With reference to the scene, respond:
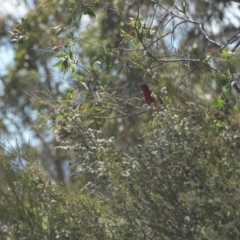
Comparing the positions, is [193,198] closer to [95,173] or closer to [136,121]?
[95,173]

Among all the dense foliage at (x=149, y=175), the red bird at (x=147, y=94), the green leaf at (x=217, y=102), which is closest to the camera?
the dense foliage at (x=149, y=175)

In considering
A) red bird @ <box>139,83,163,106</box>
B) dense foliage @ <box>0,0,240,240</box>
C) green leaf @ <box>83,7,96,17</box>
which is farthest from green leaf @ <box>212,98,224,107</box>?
green leaf @ <box>83,7,96,17</box>

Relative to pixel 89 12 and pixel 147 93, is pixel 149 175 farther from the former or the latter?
pixel 89 12

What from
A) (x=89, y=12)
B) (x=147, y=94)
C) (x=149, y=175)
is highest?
(x=89, y=12)

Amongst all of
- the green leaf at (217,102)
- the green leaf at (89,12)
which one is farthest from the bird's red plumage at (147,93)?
the green leaf at (89,12)

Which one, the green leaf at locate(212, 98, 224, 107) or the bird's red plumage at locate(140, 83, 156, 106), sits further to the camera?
the bird's red plumage at locate(140, 83, 156, 106)

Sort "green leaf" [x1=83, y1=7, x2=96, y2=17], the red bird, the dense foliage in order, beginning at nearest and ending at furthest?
the dense foliage < the red bird < "green leaf" [x1=83, y1=7, x2=96, y2=17]

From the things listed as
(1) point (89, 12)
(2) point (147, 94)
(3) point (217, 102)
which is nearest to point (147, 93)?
Result: (2) point (147, 94)

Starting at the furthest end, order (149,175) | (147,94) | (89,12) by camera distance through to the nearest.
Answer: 1. (89,12)
2. (147,94)
3. (149,175)

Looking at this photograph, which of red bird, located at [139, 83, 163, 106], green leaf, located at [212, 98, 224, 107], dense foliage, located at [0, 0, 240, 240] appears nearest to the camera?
dense foliage, located at [0, 0, 240, 240]

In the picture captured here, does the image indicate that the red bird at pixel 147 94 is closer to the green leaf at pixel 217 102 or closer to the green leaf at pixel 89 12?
the green leaf at pixel 217 102

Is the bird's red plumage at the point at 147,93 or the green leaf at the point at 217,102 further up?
the bird's red plumage at the point at 147,93

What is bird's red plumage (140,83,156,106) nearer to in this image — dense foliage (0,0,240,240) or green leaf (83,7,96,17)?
dense foliage (0,0,240,240)

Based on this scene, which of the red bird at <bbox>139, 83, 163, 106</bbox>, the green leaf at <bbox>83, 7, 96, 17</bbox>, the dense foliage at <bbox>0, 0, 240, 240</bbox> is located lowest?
the dense foliage at <bbox>0, 0, 240, 240</bbox>
